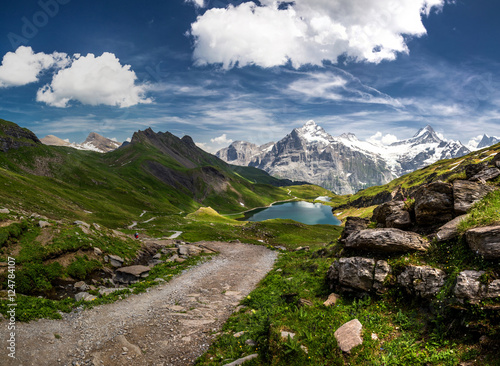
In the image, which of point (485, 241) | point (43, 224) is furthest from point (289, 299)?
point (43, 224)

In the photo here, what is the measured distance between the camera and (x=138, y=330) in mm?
16938

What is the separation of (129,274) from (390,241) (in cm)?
2723

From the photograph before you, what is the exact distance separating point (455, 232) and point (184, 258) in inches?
1301

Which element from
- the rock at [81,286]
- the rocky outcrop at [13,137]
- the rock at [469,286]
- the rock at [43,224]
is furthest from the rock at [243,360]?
the rocky outcrop at [13,137]

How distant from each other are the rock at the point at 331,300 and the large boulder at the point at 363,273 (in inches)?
37.8

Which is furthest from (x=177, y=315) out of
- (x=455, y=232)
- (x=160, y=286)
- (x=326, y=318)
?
(x=455, y=232)

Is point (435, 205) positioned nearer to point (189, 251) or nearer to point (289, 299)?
point (289, 299)

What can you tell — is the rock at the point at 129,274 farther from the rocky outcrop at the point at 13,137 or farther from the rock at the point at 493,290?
the rocky outcrop at the point at 13,137

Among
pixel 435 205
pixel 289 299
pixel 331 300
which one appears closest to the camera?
pixel 331 300

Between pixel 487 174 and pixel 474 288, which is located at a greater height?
pixel 487 174

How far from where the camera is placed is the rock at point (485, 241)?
1119 cm

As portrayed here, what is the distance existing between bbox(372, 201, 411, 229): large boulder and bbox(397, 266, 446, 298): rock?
6.15 meters

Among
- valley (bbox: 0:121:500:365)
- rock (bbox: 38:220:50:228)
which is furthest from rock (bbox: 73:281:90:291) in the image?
rock (bbox: 38:220:50:228)

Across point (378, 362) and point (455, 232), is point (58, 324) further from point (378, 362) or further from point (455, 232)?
point (455, 232)
